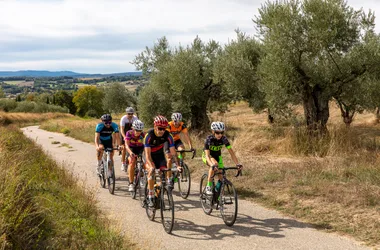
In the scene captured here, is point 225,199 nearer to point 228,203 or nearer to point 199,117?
point 228,203

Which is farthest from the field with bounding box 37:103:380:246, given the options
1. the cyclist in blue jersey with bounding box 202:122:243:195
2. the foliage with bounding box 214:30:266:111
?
the foliage with bounding box 214:30:266:111

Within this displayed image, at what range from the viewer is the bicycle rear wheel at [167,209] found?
6988mm

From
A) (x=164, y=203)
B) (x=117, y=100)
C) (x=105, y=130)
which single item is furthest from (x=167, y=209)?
(x=117, y=100)

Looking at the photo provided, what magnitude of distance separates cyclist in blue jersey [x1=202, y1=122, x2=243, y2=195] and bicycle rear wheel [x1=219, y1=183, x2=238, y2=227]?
386 mm

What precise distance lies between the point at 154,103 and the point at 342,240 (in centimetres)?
2363

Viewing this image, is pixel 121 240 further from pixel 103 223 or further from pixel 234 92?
pixel 234 92

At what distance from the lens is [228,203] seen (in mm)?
7344

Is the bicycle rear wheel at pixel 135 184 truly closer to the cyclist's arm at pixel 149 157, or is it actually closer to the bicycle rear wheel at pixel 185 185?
the bicycle rear wheel at pixel 185 185

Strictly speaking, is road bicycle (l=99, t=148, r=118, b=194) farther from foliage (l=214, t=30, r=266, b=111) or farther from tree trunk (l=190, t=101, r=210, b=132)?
tree trunk (l=190, t=101, r=210, b=132)

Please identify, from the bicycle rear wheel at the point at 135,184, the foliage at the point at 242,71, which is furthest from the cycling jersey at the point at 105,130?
the foliage at the point at 242,71

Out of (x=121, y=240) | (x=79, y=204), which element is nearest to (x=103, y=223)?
(x=79, y=204)

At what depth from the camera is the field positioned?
24.2 feet

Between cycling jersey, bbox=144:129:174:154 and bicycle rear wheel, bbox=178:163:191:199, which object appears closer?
cycling jersey, bbox=144:129:174:154

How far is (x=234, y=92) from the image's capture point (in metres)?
23.4
